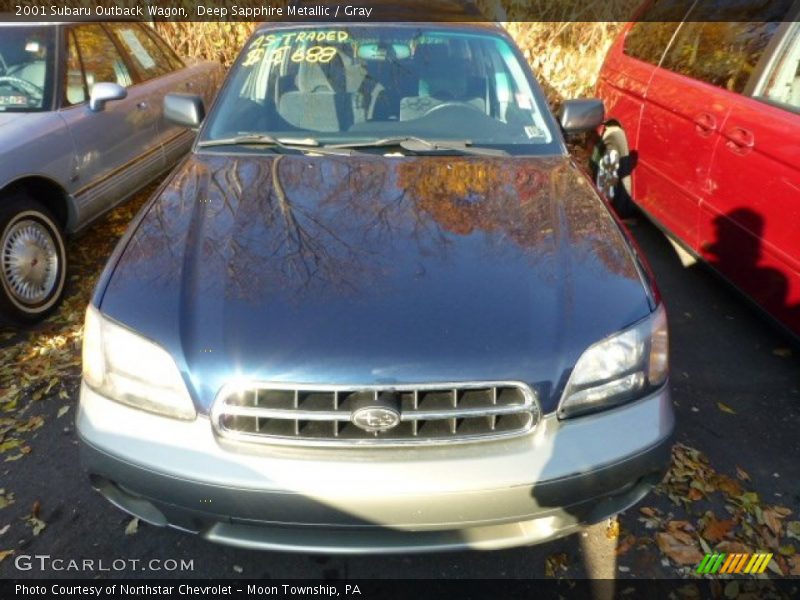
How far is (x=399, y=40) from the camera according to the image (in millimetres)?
3109

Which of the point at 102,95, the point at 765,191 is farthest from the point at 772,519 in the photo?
the point at 102,95

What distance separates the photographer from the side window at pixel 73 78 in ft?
13.0

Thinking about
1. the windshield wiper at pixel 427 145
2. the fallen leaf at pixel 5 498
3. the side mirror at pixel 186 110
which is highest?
the side mirror at pixel 186 110

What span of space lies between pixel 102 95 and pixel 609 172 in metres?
3.88

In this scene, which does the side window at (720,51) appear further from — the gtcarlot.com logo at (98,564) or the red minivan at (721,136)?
the gtcarlot.com logo at (98,564)

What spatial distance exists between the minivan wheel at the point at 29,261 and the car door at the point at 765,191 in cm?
400

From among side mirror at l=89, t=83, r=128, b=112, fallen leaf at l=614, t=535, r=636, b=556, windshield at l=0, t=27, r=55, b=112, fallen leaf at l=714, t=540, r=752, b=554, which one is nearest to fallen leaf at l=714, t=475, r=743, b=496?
fallen leaf at l=714, t=540, r=752, b=554

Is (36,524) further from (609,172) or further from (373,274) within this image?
(609,172)

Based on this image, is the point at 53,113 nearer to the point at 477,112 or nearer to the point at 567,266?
the point at 477,112

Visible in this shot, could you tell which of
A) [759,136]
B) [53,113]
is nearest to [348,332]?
[759,136]

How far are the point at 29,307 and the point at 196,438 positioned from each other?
254cm

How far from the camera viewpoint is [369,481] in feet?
5.39

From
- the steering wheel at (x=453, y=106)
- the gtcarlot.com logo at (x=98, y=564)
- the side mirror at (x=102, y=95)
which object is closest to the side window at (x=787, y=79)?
the steering wheel at (x=453, y=106)

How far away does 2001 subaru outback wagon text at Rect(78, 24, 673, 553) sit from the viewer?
1.66 m
